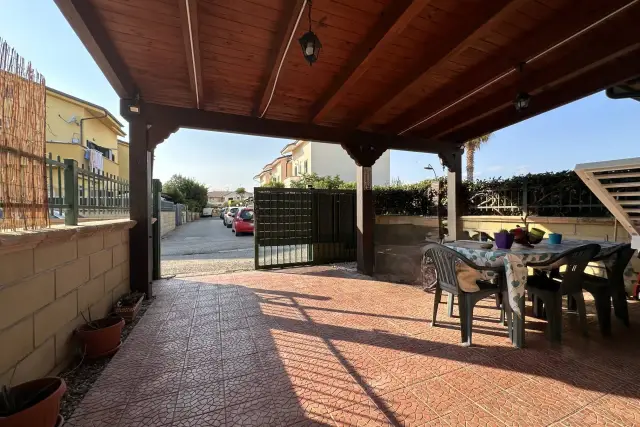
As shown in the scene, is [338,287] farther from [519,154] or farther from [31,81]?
[519,154]

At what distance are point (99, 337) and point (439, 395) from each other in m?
2.69

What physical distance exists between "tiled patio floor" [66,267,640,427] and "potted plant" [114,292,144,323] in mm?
222

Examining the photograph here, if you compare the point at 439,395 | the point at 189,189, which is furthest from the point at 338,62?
the point at 189,189

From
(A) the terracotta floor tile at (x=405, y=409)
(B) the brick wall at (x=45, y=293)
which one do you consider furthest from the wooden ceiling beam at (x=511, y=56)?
(B) the brick wall at (x=45, y=293)

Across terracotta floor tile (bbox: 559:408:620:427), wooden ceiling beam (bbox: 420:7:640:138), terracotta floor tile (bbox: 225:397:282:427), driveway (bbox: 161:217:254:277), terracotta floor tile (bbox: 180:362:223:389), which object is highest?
wooden ceiling beam (bbox: 420:7:640:138)

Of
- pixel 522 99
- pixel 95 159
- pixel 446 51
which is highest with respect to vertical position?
pixel 95 159

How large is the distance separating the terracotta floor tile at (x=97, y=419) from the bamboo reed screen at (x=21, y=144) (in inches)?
48.4

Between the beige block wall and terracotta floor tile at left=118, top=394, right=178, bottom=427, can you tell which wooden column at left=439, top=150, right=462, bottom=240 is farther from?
the beige block wall


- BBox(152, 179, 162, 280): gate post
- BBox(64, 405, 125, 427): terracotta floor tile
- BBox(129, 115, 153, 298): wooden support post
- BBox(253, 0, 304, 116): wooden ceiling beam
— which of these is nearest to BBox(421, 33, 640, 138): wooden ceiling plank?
BBox(253, 0, 304, 116): wooden ceiling beam

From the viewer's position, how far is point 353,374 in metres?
2.16

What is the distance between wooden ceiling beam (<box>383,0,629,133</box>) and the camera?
2.74 meters

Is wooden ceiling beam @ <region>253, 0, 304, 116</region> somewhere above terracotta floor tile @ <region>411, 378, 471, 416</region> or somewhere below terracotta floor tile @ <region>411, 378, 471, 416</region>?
above

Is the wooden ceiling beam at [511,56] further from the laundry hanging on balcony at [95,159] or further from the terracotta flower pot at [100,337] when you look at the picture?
the laundry hanging on balcony at [95,159]

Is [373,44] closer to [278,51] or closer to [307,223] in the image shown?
[278,51]
